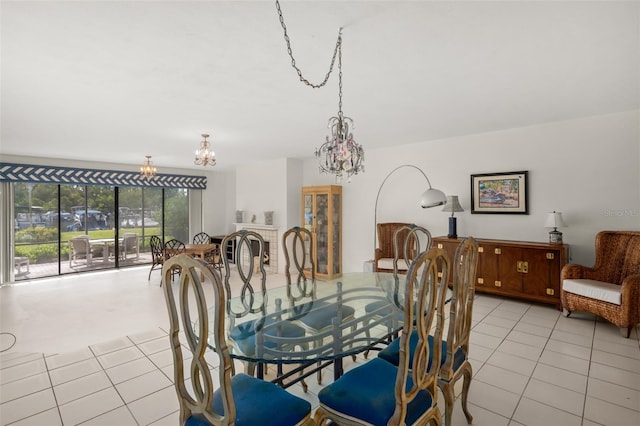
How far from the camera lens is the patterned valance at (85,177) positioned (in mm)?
5875

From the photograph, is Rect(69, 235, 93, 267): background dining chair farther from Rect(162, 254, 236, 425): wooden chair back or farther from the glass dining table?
Rect(162, 254, 236, 425): wooden chair back

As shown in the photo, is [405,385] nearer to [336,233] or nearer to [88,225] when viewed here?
[336,233]

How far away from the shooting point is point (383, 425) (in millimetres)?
1375

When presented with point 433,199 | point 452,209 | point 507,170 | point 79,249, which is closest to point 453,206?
point 452,209

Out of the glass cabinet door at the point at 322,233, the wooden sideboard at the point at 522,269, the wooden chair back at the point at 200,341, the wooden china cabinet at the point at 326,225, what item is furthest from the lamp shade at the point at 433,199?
the wooden chair back at the point at 200,341

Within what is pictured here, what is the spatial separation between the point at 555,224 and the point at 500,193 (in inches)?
32.6

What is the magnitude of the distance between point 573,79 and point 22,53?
166 inches

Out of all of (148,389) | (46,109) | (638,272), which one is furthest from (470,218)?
(46,109)

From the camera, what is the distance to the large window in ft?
20.6

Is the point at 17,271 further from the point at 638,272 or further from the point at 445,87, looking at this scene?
the point at 638,272

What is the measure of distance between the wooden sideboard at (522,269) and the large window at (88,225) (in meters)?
6.65

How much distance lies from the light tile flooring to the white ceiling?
237cm

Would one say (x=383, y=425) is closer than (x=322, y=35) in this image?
Yes

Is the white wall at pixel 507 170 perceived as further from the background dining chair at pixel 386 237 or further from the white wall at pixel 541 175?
the background dining chair at pixel 386 237
